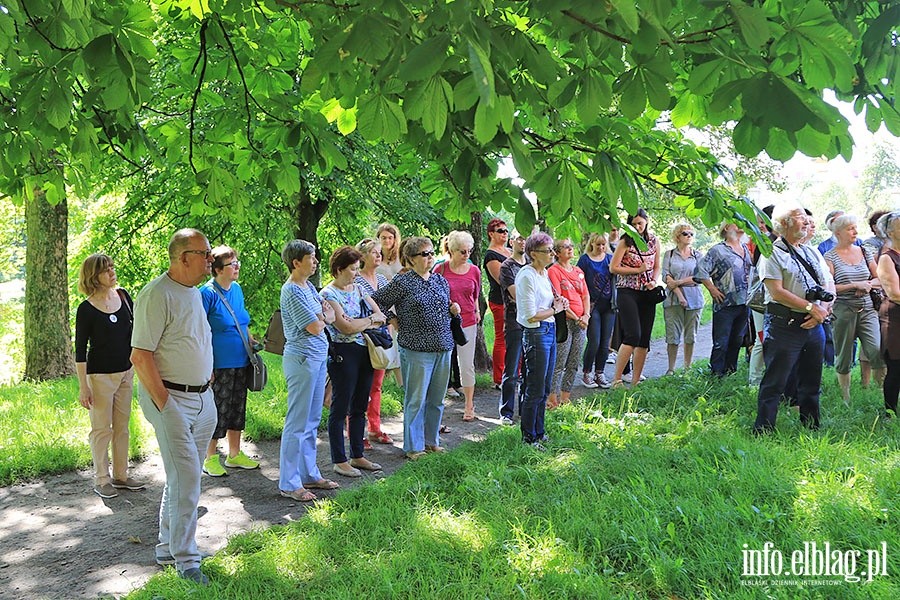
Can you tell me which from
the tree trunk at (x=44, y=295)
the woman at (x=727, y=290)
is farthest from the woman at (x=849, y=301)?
the tree trunk at (x=44, y=295)

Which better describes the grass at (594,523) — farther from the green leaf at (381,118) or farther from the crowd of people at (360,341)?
the green leaf at (381,118)

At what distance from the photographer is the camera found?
19.7 ft

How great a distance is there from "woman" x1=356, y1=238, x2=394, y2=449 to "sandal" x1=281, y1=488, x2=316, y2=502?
148 cm

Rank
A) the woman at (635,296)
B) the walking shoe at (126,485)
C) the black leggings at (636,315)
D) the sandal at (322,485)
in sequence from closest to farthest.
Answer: the sandal at (322,485) → the walking shoe at (126,485) → the woman at (635,296) → the black leggings at (636,315)

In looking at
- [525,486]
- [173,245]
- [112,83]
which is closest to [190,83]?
[173,245]

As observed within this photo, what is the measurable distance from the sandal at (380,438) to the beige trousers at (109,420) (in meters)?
2.45

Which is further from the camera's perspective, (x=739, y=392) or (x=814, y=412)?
(x=739, y=392)

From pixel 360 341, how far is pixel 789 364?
11.9 ft

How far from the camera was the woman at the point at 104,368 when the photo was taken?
20.0ft

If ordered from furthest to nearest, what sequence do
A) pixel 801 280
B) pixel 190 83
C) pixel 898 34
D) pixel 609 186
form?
pixel 801 280, pixel 190 83, pixel 609 186, pixel 898 34

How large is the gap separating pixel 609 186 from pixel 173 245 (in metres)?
2.82

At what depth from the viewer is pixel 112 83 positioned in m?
3.16

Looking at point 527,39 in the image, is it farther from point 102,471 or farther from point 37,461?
point 37,461

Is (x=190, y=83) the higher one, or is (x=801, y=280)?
(x=190, y=83)
